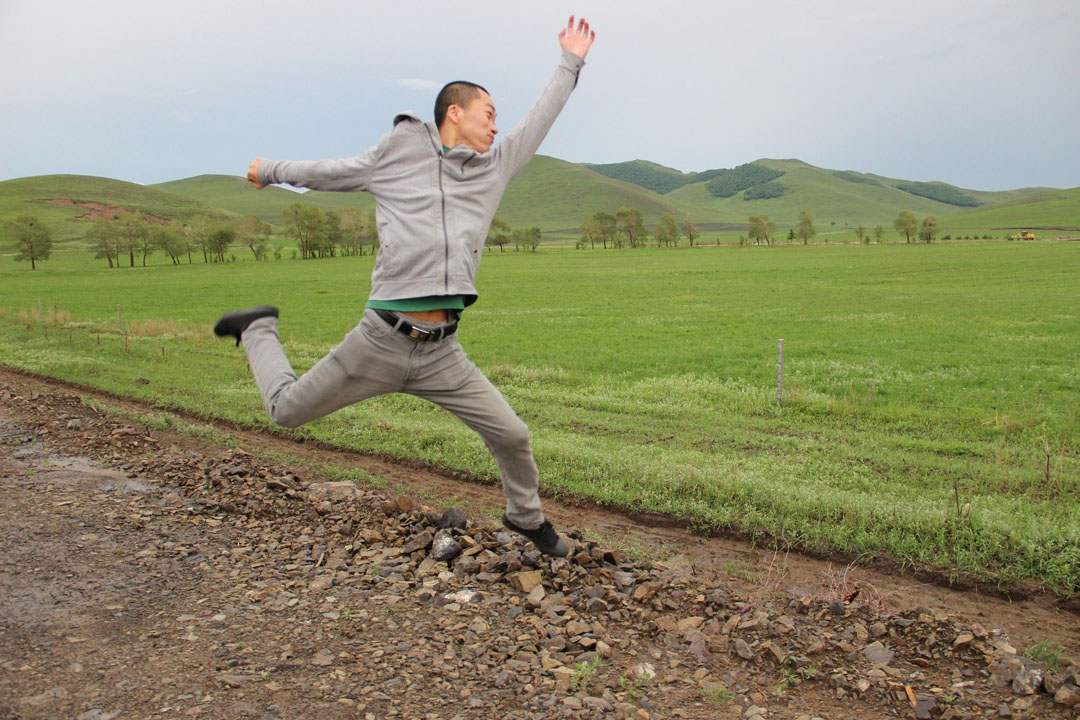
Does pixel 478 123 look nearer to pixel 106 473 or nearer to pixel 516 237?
pixel 106 473

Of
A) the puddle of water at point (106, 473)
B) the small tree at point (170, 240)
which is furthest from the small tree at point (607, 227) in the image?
the puddle of water at point (106, 473)

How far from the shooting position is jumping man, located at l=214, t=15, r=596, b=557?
14.2ft

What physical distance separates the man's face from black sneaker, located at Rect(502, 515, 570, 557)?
2558 mm

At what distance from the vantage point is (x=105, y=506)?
6.87 m

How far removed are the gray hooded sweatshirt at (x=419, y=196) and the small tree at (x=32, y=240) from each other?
10933 centimetres

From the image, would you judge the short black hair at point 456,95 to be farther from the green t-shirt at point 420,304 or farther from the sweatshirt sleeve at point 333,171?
the green t-shirt at point 420,304

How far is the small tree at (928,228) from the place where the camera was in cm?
12540

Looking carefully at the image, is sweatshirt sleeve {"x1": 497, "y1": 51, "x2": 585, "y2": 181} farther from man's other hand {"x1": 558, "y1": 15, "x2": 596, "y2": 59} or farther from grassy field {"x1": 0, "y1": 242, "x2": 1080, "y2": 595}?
grassy field {"x1": 0, "y1": 242, "x2": 1080, "y2": 595}

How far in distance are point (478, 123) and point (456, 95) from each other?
0.22 metres

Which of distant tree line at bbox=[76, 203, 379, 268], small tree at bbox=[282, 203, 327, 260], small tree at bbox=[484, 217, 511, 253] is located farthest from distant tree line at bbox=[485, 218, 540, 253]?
small tree at bbox=[282, 203, 327, 260]

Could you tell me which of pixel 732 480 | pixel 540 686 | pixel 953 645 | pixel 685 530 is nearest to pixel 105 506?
pixel 540 686

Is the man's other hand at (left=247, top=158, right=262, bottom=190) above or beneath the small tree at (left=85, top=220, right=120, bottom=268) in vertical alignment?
beneath

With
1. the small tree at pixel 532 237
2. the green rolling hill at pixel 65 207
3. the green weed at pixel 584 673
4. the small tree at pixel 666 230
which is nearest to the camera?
the green weed at pixel 584 673

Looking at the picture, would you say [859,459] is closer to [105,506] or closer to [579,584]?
[579,584]
